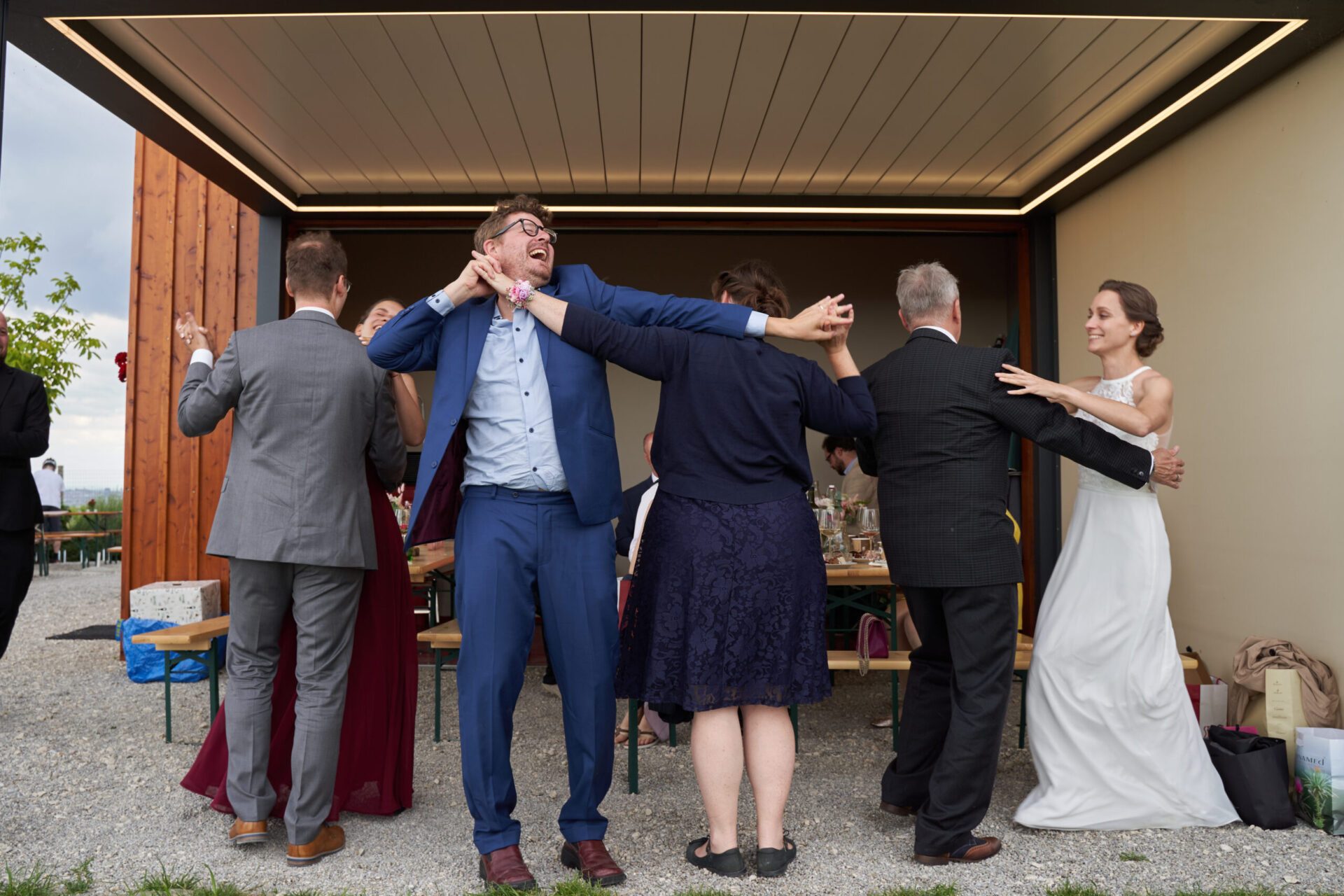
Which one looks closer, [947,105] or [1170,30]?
[1170,30]

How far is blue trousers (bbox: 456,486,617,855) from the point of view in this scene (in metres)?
2.40

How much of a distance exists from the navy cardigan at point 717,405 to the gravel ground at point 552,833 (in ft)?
3.72

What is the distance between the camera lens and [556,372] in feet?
7.96

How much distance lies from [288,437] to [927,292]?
202cm

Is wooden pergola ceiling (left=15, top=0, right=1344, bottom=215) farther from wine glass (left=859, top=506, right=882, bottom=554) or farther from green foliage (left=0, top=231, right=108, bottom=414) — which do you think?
green foliage (left=0, top=231, right=108, bottom=414)

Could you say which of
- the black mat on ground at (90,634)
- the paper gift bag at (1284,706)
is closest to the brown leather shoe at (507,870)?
the paper gift bag at (1284,706)

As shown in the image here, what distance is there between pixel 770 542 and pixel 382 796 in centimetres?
168

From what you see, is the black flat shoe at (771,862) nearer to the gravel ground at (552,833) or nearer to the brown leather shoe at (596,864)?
the gravel ground at (552,833)

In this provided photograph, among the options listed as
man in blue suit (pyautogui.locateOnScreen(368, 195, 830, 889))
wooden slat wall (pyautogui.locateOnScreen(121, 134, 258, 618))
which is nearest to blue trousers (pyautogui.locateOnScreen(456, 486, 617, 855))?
man in blue suit (pyautogui.locateOnScreen(368, 195, 830, 889))

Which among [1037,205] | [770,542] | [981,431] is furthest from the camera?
[1037,205]

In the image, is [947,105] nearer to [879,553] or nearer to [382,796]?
[879,553]

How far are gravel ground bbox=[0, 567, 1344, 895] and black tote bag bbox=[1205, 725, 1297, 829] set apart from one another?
0.07 metres

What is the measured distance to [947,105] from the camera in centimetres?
466

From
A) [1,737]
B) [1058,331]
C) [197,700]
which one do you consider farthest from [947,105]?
[1,737]
